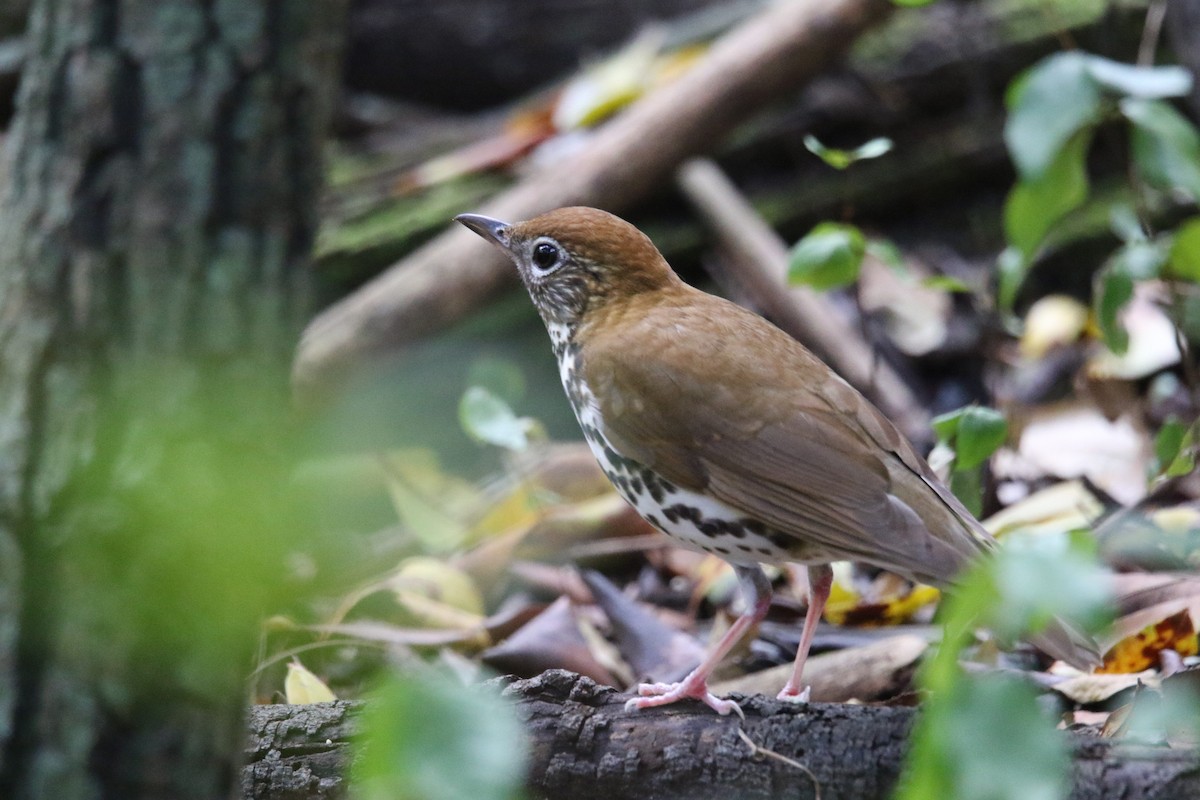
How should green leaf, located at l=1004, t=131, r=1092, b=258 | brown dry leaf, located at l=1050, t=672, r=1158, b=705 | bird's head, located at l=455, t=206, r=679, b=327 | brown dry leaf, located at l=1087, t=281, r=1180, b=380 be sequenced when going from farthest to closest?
brown dry leaf, located at l=1087, t=281, r=1180, b=380, bird's head, located at l=455, t=206, r=679, b=327, brown dry leaf, located at l=1050, t=672, r=1158, b=705, green leaf, located at l=1004, t=131, r=1092, b=258

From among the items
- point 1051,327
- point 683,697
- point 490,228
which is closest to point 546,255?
point 490,228

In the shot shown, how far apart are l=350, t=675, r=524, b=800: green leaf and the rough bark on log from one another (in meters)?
4.70

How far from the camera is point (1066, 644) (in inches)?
115

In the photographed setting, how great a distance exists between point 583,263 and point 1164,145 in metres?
1.67

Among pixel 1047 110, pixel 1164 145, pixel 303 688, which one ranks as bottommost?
pixel 303 688

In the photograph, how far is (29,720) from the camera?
206 cm

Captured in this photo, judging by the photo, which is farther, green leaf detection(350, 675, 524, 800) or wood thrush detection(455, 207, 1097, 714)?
wood thrush detection(455, 207, 1097, 714)

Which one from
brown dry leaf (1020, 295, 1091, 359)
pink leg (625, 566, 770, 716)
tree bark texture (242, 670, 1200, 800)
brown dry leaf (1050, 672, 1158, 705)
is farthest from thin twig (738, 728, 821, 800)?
brown dry leaf (1020, 295, 1091, 359)

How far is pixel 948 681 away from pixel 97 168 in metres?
1.53

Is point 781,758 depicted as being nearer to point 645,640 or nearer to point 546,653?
point 546,653

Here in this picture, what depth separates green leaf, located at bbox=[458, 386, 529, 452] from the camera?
14.3 feet

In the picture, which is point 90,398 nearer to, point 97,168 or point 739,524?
point 97,168

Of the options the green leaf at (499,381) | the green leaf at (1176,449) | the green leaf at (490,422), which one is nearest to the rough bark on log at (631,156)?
the green leaf at (499,381)

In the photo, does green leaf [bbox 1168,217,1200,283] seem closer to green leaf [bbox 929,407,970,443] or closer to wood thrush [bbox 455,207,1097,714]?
wood thrush [bbox 455,207,1097,714]
